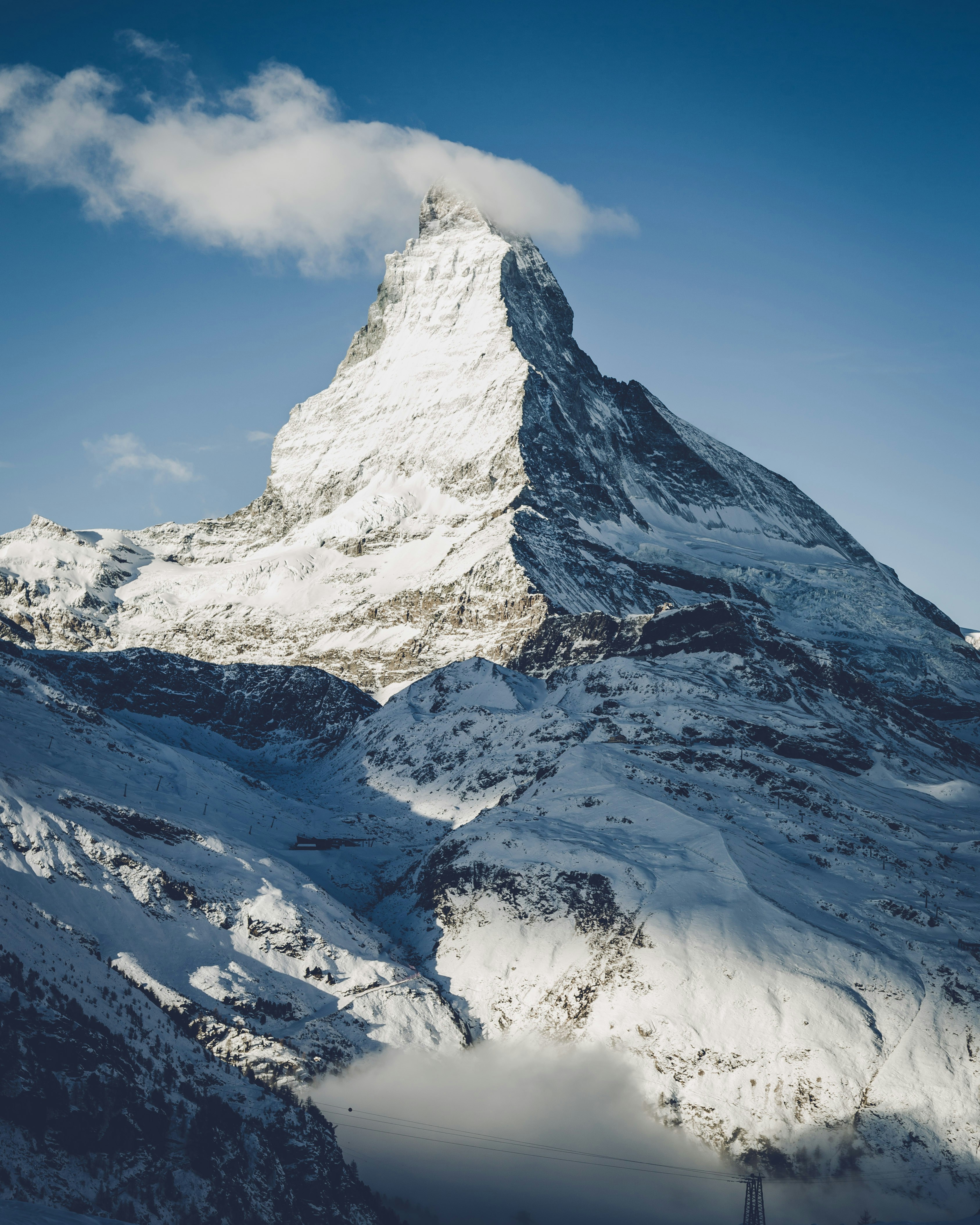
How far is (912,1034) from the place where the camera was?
82.1 metres

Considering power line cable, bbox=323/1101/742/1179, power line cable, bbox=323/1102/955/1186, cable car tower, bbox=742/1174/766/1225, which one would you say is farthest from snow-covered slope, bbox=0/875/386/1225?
cable car tower, bbox=742/1174/766/1225

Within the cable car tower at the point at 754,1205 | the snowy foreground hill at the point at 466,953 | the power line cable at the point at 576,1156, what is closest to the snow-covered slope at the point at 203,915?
the snowy foreground hill at the point at 466,953

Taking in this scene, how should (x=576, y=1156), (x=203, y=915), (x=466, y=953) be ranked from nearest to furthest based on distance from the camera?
(x=576, y=1156)
(x=203, y=915)
(x=466, y=953)

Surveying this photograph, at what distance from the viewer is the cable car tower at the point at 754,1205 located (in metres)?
66.9

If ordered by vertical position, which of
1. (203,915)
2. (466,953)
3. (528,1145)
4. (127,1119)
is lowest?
(127,1119)

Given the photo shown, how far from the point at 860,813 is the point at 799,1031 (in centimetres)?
4774

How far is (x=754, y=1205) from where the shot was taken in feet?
221

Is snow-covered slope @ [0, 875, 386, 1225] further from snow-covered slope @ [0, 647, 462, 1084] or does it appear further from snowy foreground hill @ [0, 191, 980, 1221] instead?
snow-covered slope @ [0, 647, 462, 1084]

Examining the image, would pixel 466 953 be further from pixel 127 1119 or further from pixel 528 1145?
pixel 127 1119

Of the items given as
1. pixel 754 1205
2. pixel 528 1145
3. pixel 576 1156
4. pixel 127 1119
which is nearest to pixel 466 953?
pixel 528 1145

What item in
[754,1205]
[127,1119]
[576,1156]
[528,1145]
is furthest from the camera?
[528,1145]

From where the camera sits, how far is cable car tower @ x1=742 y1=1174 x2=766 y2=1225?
66875mm

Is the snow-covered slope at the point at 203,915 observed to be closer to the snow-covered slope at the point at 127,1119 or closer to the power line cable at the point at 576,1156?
the power line cable at the point at 576,1156

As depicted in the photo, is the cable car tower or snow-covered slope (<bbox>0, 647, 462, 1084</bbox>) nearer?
the cable car tower
